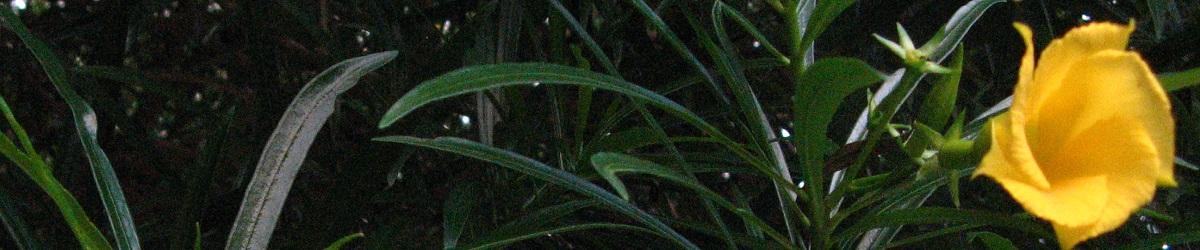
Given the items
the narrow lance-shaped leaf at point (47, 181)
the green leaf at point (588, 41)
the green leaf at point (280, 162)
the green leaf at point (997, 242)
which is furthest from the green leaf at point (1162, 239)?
the narrow lance-shaped leaf at point (47, 181)

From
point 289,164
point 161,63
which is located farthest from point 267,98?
point 161,63

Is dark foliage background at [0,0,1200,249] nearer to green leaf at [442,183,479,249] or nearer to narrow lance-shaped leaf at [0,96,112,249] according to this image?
green leaf at [442,183,479,249]

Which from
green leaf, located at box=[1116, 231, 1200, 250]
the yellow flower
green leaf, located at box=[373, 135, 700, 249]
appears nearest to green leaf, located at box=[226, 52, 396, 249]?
green leaf, located at box=[373, 135, 700, 249]

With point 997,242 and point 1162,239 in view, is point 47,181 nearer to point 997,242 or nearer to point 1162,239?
point 997,242

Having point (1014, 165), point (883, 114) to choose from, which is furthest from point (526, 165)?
point (1014, 165)

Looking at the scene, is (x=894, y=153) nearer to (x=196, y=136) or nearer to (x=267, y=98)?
(x=267, y=98)

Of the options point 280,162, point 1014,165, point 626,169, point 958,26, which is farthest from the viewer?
point 958,26
